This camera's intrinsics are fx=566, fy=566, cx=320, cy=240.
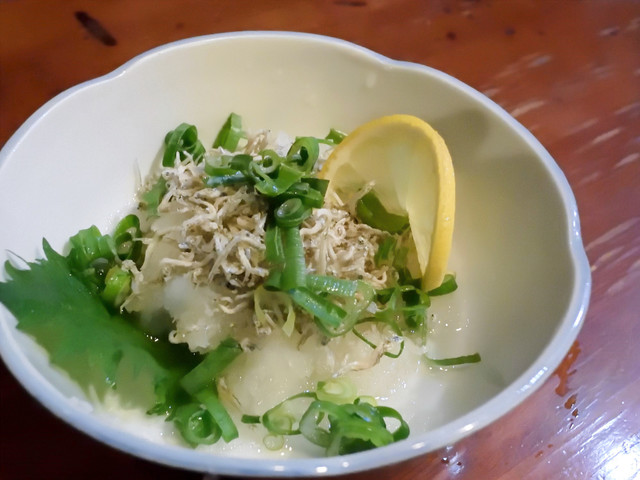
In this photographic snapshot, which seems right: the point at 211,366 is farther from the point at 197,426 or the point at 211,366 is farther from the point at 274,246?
the point at 274,246

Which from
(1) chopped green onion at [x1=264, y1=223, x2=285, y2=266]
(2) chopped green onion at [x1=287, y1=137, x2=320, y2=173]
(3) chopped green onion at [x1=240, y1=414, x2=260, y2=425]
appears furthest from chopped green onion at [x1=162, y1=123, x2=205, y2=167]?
(3) chopped green onion at [x1=240, y1=414, x2=260, y2=425]

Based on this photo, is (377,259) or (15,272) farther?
(377,259)

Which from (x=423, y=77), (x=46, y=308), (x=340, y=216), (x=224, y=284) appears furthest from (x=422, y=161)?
(x=46, y=308)

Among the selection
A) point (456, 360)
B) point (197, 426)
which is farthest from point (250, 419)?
point (456, 360)

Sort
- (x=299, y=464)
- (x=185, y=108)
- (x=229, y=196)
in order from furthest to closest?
(x=185, y=108)
(x=229, y=196)
(x=299, y=464)

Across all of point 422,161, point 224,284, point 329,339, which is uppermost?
point 422,161

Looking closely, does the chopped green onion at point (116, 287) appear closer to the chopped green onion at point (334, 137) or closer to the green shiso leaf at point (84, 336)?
the green shiso leaf at point (84, 336)

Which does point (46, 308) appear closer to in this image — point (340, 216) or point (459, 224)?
point (340, 216)

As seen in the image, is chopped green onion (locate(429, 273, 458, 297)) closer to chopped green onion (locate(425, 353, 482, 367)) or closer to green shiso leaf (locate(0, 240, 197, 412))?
chopped green onion (locate(425, 353, 482, 367))
